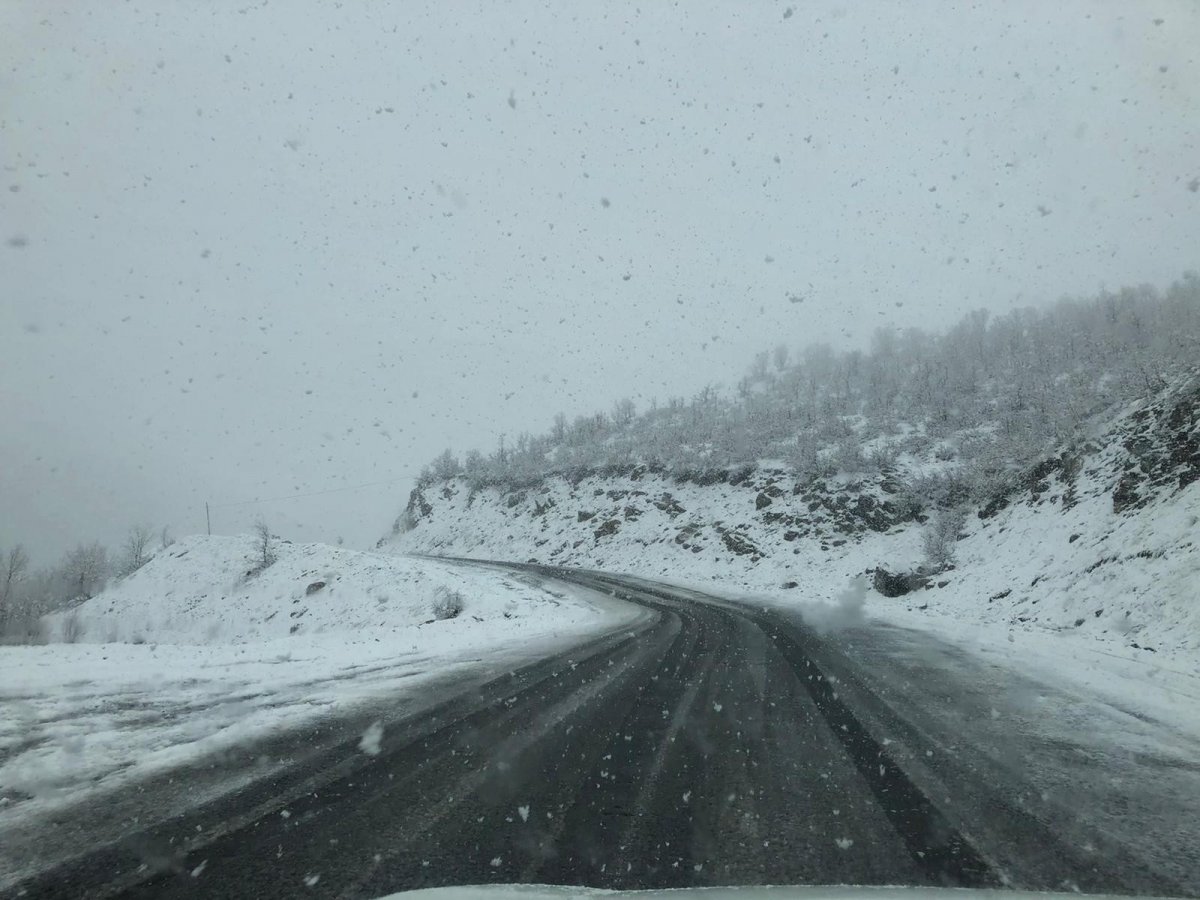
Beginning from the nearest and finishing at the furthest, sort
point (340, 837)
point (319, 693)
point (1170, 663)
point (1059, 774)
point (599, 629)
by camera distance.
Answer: point (340, 837) < point (1059, 774) < point (319, 693) < point (1170, 663) < point (599, 629)

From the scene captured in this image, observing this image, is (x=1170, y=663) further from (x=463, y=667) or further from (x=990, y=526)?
(x=990, y=526)

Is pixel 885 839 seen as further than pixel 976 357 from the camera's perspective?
No

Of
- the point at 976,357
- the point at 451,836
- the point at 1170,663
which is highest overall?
the point at 976,357

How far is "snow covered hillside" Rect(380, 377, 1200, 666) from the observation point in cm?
1077

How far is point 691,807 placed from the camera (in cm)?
359

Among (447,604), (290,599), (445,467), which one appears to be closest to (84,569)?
(445,467)

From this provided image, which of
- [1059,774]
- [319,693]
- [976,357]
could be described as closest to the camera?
[1059,774]

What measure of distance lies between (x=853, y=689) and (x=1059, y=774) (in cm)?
266

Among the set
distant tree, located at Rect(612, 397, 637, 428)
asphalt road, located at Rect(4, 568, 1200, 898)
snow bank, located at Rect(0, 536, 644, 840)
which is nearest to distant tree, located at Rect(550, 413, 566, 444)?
distant tree, located at Rect(612, 397, 637, 428)

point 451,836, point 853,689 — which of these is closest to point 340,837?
point 451,836

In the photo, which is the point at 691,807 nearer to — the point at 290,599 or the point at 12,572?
the point at 290,599

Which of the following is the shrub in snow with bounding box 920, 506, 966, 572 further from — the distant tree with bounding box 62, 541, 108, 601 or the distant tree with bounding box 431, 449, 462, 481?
the distant tree with bounding box 62, 541, 108, 601

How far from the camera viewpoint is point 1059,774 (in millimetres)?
4195

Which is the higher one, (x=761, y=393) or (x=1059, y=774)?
(x=761, y=393)
